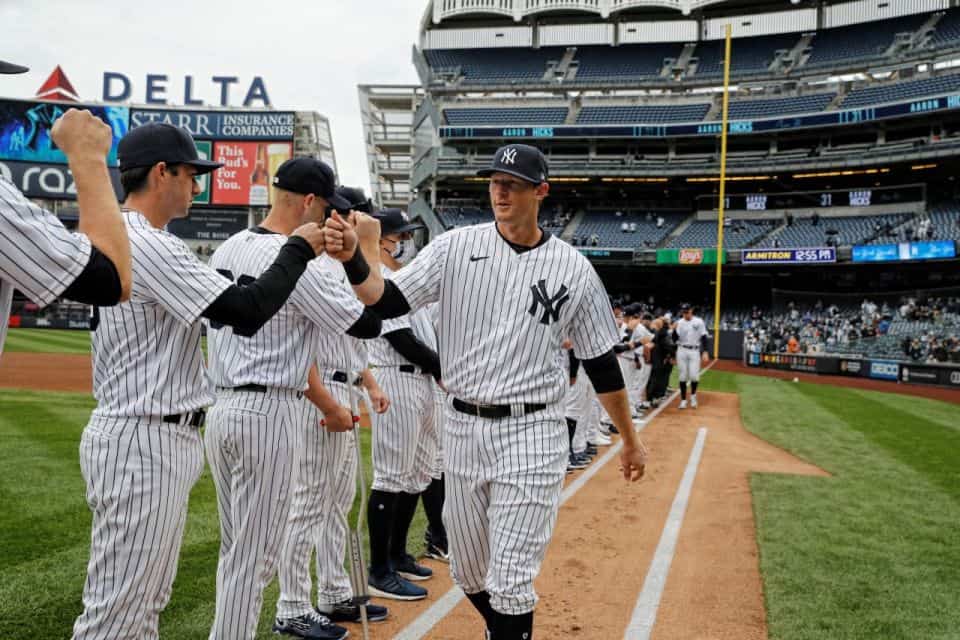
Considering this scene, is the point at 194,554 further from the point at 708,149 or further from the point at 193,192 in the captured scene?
the point at 708,149

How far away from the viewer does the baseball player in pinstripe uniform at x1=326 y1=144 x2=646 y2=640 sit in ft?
9.77

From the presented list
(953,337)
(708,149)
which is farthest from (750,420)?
(708,149)

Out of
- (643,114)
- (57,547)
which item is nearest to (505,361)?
(57,547)

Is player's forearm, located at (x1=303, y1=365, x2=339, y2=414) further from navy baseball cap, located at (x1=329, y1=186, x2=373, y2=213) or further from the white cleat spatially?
the white cleat

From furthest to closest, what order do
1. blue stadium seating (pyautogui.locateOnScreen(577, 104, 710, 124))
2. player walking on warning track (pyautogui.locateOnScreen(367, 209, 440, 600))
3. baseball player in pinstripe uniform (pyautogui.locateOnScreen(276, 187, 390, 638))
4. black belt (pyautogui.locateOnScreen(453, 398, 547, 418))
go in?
blue stadium seating (pyautogui.locateOnScreen(577, 104, 710, 124)) < player walking on warning track (pyautogui.locateOnScreen(367, 209, 440, 600)) < baseball player in pinstripe uniform (pyautogui.locateOnScreen(276, 187, 390, 638)) < black belt (pyautogui.locateOnScreen(453, 398, 547, 418))

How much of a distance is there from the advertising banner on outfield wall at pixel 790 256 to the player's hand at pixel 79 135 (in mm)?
38277

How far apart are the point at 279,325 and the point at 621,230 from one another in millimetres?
41920

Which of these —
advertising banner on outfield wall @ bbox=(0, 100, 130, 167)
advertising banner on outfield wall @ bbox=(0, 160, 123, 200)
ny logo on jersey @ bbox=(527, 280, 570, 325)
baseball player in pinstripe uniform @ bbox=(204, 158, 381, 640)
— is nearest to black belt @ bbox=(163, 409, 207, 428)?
baseball player in pinstripe uniform @ bbox=(204, 158, 381, 640)

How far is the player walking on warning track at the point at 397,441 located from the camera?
4641 mm

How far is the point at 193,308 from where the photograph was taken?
2426 mm

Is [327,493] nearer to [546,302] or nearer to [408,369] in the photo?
[408,369]

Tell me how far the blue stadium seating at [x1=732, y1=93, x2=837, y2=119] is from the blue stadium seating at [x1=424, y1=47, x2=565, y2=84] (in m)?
12.8

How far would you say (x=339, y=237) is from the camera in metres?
2.76

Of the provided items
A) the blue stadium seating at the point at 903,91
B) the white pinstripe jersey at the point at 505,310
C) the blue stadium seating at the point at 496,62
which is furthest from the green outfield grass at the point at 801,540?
the blue stadium seating at the point at 496,62
